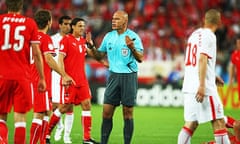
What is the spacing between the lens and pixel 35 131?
10.6 meters

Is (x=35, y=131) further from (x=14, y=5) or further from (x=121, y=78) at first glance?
(x=14, y=5)

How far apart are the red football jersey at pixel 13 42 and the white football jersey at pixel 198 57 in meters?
2.37

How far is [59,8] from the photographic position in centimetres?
3155

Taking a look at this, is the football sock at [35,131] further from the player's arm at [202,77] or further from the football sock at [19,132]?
the player's arm at [202,77]

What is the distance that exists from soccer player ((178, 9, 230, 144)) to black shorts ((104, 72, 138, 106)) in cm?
189

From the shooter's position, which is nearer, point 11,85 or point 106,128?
point 11,85

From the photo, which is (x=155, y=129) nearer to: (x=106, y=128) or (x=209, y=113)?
(x=106, y=128)

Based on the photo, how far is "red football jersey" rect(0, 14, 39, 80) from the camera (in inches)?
363

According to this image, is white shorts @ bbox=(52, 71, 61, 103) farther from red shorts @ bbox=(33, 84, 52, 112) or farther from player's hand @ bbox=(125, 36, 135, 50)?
player's hand @ bbox=(125, 36, 135, 50)

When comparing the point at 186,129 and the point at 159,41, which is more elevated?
the point at 159,41

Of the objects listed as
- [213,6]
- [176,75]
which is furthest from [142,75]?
[213,6]

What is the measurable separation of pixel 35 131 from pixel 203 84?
296cm

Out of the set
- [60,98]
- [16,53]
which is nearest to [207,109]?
[16,53]

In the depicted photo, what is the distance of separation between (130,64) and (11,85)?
2953 mm
